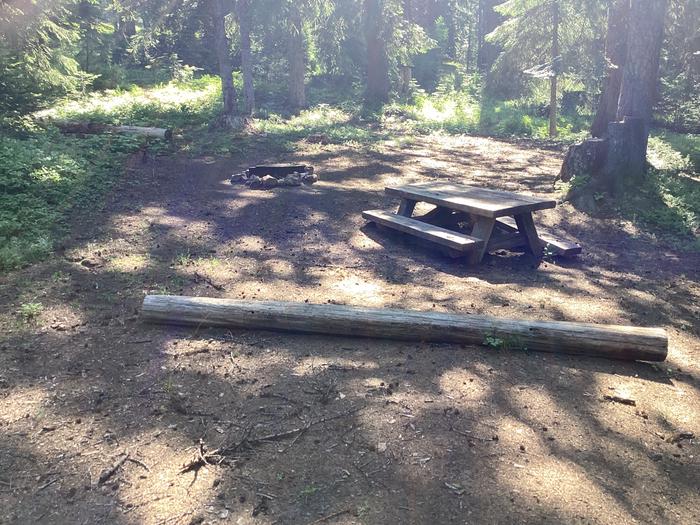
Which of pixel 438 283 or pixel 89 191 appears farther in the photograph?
pixel 89 191

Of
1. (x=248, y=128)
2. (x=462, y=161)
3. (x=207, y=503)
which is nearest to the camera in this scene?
(x=207, y=503)

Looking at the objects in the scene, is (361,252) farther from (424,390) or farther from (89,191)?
(89,191)

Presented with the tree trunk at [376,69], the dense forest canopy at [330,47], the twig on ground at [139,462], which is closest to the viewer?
the twig on ground at [139,462]

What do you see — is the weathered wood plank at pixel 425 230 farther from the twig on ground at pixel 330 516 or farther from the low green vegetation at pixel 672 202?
the twig on ground at pixel 330 516

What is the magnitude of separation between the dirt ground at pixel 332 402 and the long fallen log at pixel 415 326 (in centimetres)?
12

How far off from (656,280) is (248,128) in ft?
46.7

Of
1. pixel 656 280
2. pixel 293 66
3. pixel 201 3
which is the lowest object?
pixel 656 280

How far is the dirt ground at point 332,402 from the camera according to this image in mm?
3404

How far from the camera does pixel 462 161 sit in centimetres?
1667

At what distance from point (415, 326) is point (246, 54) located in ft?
60.6

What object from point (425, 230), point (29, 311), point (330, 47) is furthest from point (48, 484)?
point (330, 47)

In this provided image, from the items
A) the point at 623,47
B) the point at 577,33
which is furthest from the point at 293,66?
the point at 623,47

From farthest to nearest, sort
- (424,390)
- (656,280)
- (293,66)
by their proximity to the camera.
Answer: (293,66) → (656,280) → (424,390)

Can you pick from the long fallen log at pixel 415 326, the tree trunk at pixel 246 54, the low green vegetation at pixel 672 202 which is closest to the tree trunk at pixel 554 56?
the low green vegetation at pixel 672 202
